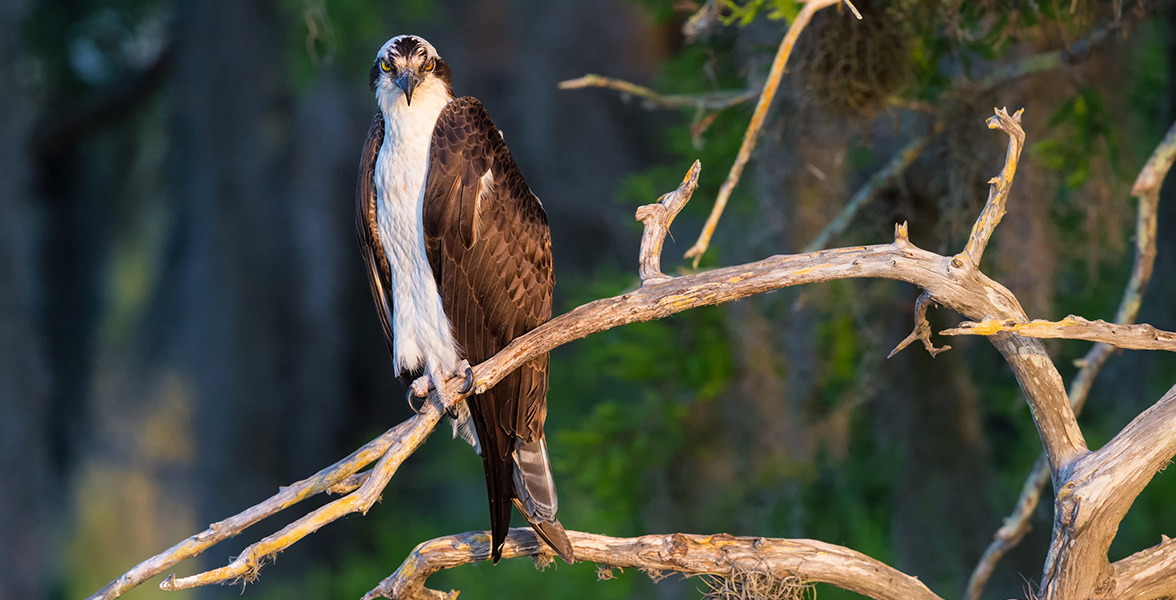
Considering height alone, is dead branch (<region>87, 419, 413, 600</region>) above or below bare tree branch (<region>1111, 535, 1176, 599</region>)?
above

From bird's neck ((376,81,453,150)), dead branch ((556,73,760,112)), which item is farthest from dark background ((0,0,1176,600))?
bird's neck ((376,81,453,150))

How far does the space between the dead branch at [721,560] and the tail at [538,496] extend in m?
0.04

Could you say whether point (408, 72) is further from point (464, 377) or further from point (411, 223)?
point (464, 377)

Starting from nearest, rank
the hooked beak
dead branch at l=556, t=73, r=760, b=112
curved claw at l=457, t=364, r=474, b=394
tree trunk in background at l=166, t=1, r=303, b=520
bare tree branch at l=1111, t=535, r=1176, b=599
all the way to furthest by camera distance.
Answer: bare tree branch at l=1111, t=535, r=1176, b=599 → curved claw at l=457, t=364, r=474, b=394 → the hooked beak → dead branch at l=556, t=73, r=760, b=112 → tree trunk in background at l=166, t=1, r=303, b=520

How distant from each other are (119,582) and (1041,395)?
6.11 feet

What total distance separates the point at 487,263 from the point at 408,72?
0.55 meters

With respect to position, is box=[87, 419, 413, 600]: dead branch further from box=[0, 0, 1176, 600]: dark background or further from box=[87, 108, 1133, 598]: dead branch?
box=[0, 0, 1176, 600]: dark background

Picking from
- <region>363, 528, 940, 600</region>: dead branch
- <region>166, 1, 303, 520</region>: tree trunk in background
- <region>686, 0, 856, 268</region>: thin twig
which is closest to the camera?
<region>363, 528, 940, 600</region>: dead branch

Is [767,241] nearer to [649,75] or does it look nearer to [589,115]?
[649,75]

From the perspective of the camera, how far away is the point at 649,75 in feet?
32.3

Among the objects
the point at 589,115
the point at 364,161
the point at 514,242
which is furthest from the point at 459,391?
the point at 589,115

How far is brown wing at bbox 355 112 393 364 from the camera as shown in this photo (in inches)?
111

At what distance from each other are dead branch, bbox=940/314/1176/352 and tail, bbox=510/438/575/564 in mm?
945

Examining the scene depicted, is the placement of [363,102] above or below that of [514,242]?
above
